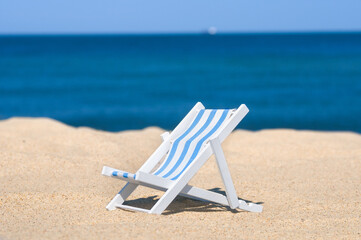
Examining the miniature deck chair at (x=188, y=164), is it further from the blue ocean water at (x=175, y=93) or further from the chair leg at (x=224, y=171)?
the blue ocean water at (x=175, y=93)

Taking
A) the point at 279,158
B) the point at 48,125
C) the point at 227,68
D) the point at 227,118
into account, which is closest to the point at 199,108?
the point at 227,118

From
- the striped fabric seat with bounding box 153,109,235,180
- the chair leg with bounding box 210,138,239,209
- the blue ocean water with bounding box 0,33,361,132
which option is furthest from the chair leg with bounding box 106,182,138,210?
the blue ocean water with bounding box 0,33,361,132

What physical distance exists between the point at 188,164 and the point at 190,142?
0.30 metres

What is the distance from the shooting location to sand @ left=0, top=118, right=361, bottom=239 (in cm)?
434

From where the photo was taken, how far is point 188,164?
4801 mm

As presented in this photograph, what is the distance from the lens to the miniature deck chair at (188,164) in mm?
4555

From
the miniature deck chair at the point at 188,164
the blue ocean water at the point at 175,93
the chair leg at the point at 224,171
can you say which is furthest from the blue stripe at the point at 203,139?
the blue ocean water at the point at 175,93

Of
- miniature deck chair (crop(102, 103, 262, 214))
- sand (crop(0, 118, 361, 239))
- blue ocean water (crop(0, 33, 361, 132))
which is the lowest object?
blue ocean water (crop(0, 33, 361, 132))

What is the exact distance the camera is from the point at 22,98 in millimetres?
20391

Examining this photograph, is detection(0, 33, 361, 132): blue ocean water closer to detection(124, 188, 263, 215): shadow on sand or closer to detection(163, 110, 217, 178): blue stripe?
detection(124, 188, 263, 215): shadow on sand

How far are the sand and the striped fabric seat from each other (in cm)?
38

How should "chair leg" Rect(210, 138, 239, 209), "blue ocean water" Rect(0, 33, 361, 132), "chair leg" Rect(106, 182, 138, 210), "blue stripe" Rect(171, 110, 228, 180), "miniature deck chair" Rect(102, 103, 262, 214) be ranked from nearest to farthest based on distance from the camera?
"miniature deck chair" Rect(102, 103, 262, 214) < "chair leg" Rect(210, 138, 239, 209) < "blue stripe" Rect(171, 110, 228, 180) < "chair leg" Rect(106, 182, 138, 210) < "blue ocean water" Rect(0, 33, 361, 132)

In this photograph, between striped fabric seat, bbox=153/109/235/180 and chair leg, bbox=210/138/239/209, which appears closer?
chair leg, bbox=210/138/239/209

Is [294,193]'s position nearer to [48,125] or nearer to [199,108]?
[199,108]
